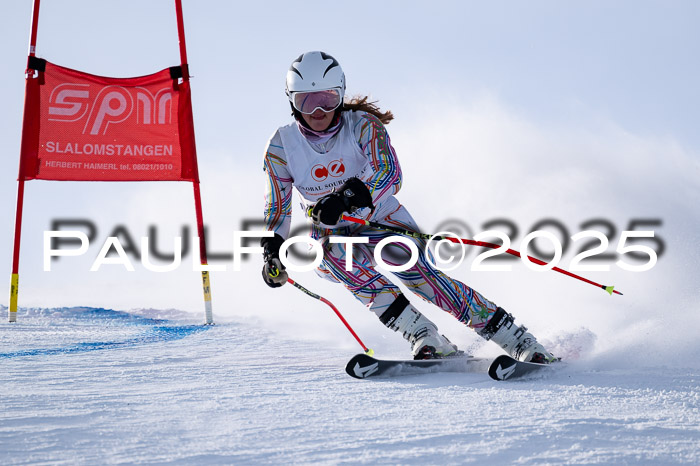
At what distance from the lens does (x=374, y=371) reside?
2.70 m

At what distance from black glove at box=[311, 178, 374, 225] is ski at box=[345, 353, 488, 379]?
0.59 metres

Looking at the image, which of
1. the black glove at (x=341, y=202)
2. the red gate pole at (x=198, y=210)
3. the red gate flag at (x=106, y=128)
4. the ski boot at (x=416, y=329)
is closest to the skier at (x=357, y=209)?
Answer: the ski boot at (x=416, y=329)

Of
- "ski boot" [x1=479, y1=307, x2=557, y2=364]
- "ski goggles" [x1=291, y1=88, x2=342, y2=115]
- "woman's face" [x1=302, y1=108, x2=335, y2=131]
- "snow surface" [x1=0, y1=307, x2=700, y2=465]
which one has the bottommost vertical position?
"snow surface" [x1=0, y1=307, x2=700, y2=465]

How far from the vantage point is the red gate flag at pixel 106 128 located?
19.5 feet

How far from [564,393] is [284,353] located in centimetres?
178

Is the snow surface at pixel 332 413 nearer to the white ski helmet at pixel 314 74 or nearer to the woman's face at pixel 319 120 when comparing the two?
the woman's face at pixel 319 120

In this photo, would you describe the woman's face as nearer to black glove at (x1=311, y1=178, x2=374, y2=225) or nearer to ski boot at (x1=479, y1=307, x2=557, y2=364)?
black glove at (x1=311, y1=178, x2=374, y2=225)

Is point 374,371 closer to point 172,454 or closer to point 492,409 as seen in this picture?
point 492,409

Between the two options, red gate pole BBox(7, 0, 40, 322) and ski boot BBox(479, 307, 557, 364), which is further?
red gate pole BBox(7, 0, 40, 322)

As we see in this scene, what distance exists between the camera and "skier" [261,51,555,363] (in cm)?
294

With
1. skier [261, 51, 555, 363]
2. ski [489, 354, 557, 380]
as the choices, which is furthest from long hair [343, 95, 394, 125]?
ski [489, 354, 557, 380]

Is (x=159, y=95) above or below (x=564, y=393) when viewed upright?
above

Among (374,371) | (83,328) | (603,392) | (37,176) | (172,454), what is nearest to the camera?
(172,454)

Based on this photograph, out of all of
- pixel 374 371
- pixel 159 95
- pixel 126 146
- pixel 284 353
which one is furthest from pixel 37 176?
pixel 374 371
